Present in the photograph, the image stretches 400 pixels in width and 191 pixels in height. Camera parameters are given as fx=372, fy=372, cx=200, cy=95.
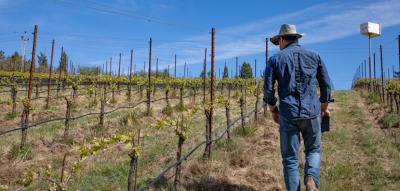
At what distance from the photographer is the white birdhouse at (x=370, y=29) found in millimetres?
22716

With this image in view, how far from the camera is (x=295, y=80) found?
3.69m

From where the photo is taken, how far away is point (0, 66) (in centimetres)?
5809

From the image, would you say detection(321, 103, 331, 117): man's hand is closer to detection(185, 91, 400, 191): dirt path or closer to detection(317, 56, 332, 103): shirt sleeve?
detection(317, 56, 332, 103): shirt sleeve

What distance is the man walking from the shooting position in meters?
3.61

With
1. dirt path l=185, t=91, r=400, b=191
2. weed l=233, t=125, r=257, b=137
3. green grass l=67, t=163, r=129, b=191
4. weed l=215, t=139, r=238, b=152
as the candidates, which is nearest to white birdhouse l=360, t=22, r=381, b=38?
dirt path l=185, t=91, r=400, b=191

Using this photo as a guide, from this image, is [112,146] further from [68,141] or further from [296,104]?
[296,104]

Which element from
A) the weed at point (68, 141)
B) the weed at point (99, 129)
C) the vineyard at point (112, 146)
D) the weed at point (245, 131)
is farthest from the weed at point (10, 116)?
the weed at point (245, 131)

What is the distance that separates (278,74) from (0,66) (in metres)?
63.2

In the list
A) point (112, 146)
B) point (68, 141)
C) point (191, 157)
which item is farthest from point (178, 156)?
point (68, 141)

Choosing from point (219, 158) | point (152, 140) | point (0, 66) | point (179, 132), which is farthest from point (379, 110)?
point (0, 66)

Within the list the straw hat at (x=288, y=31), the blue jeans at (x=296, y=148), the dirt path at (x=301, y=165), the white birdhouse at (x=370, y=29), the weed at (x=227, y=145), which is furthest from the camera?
the white birdhouse at (x=370, y=29)

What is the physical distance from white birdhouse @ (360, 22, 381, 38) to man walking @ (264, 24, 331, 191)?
21250mm

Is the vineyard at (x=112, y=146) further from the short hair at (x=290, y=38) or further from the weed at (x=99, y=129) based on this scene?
the short hair at (x=290, y=38)

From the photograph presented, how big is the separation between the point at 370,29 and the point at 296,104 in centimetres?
2175
